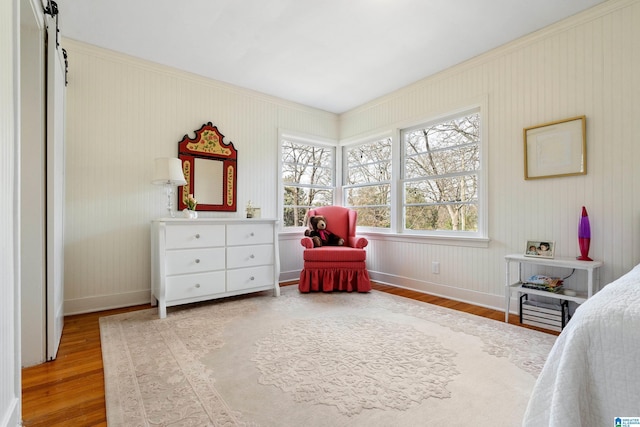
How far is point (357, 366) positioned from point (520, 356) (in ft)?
3.50

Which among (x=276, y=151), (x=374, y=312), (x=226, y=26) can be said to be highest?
(x=226, y=26)

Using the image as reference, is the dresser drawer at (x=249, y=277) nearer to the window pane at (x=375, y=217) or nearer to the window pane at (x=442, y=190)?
the window pane at (x=375, y=217)

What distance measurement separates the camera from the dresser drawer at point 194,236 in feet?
9.33

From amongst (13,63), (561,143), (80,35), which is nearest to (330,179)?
(561,143)

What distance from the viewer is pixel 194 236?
2959mm

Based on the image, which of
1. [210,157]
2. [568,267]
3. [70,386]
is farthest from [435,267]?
[70,386]

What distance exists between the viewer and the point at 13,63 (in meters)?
1.21

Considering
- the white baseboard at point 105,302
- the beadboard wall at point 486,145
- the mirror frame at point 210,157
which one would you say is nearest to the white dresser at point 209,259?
the white baseboard at point 105,302

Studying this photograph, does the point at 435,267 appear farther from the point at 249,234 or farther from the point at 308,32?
the point at 308,32

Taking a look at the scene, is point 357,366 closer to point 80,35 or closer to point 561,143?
point 561,143

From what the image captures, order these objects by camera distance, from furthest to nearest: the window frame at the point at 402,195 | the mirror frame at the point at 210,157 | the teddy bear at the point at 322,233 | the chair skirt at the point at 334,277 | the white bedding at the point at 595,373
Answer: the teddy bear at the point at 322,233 → the chair skirt at the point at 334,277 → the mirror frame at the point at 210,157 → the window frame at the point at 402,195 → the white bedding at the point at 595,373

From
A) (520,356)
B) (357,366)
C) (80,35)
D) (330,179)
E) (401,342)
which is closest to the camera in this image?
(357,366)

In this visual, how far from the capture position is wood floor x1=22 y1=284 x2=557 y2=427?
142cm

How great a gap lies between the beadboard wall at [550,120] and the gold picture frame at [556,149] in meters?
0.05
